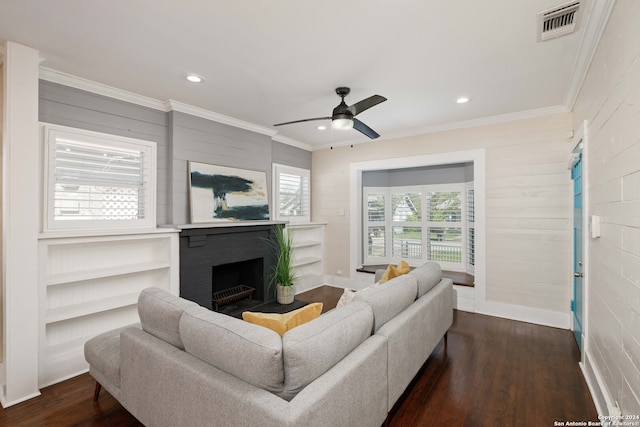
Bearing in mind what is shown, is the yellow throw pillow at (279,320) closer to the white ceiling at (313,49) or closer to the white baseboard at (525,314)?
the white ceiling at (313,49)

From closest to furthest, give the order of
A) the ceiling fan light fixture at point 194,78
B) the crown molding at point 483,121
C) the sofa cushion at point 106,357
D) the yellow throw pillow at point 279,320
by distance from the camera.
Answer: the yellow throw pillow at point 279,320
the sofa cushion at point 106,357
the ceiling fan light fixture at point 194,78
the crown molding at point 483,121

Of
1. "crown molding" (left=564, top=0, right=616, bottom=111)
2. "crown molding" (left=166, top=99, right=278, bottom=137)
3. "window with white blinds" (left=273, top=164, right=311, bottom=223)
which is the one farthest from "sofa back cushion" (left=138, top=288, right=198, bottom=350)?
"window with white blinds" (left=273, top=164, right=311, bottom=223)

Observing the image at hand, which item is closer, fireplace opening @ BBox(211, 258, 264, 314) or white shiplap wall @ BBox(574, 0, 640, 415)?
white shiplap wall @ BBox(574, 0, 640, 415)

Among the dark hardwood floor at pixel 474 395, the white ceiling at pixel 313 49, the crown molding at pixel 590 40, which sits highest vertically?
the white ceiling at pixel 313 49

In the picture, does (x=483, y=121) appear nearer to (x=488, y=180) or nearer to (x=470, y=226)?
(x=488, y=180)

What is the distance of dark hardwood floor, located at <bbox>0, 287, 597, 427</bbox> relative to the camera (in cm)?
203

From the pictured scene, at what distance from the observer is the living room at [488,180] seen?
1.70 m

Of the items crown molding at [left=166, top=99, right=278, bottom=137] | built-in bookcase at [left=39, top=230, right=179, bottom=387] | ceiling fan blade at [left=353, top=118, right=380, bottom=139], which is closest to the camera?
built-in bookcase at [left=39, top=230, right=179, bottom=387]

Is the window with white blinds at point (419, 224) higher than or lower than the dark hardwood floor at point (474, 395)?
higher

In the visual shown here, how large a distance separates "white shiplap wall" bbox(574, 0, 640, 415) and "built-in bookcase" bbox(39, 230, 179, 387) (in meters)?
3.65

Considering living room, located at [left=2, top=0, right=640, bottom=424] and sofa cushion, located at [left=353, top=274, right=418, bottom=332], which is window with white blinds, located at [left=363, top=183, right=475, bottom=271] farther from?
sofa cushion, located at [left=353, top=274, right=418, bottom=332]

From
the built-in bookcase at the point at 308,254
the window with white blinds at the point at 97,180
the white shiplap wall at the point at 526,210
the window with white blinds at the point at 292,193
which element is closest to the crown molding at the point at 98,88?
the window with white blinds at the point at 97,180

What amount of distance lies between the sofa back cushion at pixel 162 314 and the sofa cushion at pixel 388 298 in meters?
1.09

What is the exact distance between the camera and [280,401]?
121 centimetres
